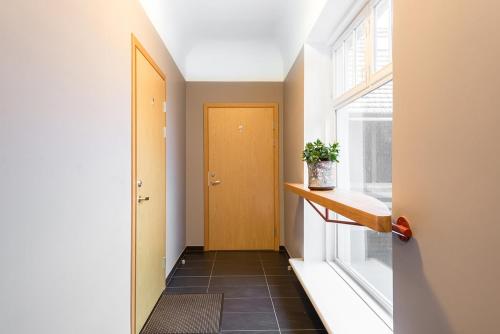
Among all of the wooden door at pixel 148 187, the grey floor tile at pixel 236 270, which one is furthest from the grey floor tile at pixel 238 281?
the wooden door at pixel 148 187

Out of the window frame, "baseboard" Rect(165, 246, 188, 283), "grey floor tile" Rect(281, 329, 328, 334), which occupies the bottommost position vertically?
"grey floor tile" Rect(281, 329, 328, 334)

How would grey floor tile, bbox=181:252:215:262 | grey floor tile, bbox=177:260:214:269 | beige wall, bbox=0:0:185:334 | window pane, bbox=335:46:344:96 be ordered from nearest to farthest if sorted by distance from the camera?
beige wall, bbox=0:0:185:334 → window pane, bbox=335:46:344:96 → grey floor tile, bbox=177:260:214:269 → grey floor tile, bbox=181:252:215:262

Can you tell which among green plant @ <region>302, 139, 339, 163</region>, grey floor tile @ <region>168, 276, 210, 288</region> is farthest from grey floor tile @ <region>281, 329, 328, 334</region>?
green plant @ <region>302, 139, 339, 163</region>

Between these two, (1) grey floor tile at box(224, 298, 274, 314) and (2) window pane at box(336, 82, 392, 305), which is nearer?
(2) window pane at box(336, 82, 392, 305)

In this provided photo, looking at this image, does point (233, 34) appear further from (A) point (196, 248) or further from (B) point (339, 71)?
(A) point (196, 248)

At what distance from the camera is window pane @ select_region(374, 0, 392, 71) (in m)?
1.74

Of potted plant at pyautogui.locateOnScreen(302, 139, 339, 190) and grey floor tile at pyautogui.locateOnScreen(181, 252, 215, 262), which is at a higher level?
potted plant at pyautogui.locateOnScreen(302, 139, 339, 190)

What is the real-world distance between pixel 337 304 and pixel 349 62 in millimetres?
1776

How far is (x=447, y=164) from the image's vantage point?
0.90 metres

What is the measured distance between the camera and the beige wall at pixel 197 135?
14.0 feet

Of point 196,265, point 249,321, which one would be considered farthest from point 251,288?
point 196,265

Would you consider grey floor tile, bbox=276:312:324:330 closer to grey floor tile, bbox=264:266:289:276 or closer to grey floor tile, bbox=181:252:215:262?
grey floor tile, bbox=264:266:289:276

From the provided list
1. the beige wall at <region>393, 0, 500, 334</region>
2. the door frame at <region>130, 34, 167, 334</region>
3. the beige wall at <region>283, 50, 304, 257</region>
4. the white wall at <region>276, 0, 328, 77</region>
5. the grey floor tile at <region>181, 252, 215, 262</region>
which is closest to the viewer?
the beige wall at <region>393, 0, 500, 334</region>

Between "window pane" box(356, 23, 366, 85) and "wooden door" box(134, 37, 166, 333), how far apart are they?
1522 millimetres
